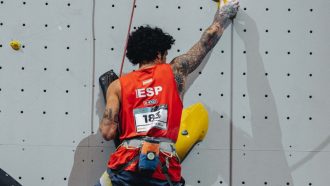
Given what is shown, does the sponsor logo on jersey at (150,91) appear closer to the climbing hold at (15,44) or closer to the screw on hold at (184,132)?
the screw on hold at (184,132)

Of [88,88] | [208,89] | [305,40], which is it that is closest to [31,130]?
[88,88]

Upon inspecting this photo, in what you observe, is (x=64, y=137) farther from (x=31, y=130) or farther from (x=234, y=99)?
(x=234, y=99)

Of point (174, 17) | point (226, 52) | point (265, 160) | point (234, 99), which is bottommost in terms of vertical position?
point (265, 160)

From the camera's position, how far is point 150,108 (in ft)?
8.98

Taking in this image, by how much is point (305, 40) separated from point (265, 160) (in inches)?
30.3

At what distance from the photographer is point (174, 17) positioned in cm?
334

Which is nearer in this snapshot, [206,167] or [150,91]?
[150,91]

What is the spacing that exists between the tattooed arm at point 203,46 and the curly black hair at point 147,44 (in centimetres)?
13

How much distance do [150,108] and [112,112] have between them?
21 cm

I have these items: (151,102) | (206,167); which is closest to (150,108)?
(151,102)

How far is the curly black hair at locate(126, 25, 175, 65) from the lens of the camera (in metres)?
2.87

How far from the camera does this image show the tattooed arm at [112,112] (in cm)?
281

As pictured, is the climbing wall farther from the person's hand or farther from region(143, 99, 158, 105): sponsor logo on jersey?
region(143, 99, 158, 105): sponsor logo on jersey

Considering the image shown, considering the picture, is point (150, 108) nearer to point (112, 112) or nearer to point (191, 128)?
point (112, 112)
